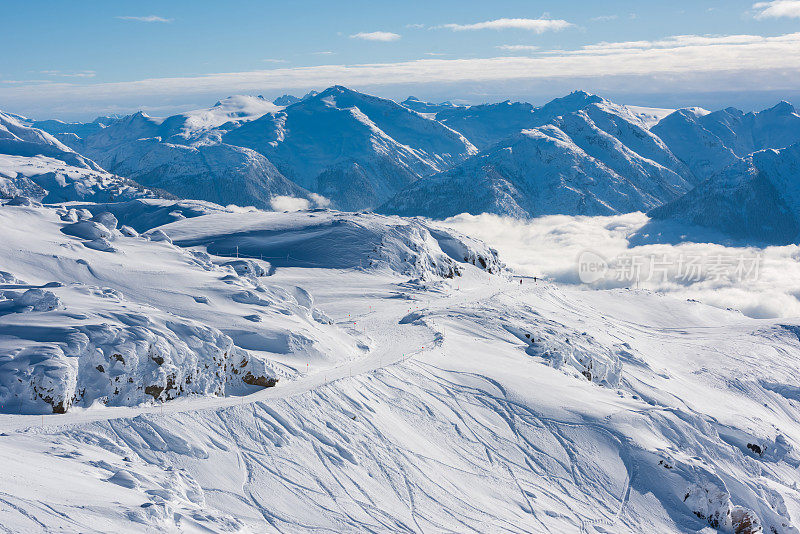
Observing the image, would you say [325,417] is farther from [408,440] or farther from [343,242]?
[343,242]

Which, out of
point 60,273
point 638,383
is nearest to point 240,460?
point 60,273

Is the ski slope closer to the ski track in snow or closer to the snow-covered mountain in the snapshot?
the ski track in snow

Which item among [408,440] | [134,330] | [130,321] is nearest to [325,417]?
[408,440]

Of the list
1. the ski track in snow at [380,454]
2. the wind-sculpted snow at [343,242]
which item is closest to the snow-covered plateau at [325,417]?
the ski track in snow at [380,454]

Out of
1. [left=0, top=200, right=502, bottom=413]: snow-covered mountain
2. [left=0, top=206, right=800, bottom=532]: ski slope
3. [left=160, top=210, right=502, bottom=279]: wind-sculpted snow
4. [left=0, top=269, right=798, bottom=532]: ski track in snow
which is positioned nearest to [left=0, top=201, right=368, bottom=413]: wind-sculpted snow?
[left=0, top=200, right=502, bottom=413]: snow-covered mountain

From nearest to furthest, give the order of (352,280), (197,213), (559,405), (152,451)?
(152,451), (559,405), (352,280), (197,213)

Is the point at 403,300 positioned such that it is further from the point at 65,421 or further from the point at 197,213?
the point at 197,213
